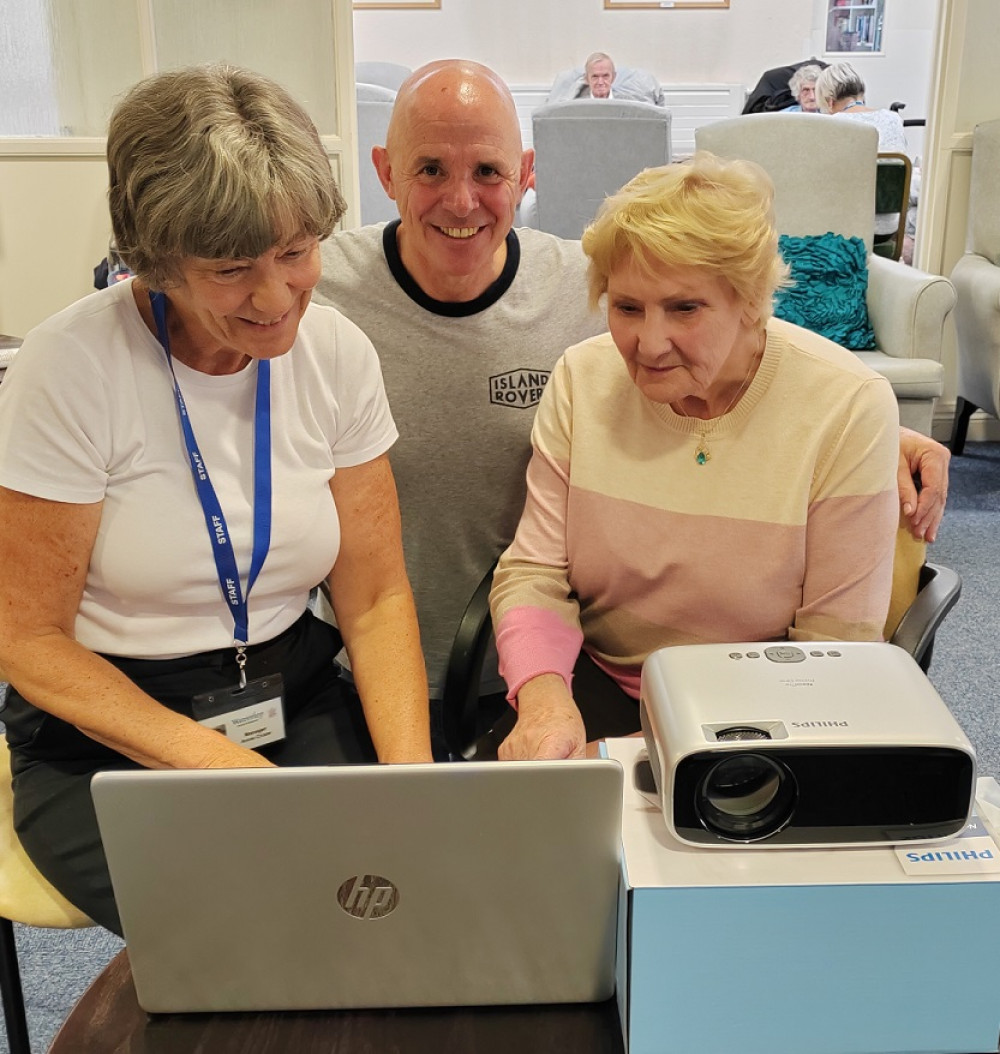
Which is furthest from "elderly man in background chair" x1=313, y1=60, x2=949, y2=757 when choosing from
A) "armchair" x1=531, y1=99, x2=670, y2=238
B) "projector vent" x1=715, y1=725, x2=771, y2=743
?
"armchair" x1=531, y1=99, x2=670, y2=238

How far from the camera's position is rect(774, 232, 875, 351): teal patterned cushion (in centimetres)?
388

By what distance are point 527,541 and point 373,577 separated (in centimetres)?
23

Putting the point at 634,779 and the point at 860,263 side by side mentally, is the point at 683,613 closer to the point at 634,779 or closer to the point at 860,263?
the point at 634,779

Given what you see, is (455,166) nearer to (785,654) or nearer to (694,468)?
(694,468)

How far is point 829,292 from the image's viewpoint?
390 centimetres

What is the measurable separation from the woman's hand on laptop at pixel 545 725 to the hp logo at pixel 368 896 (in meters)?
0.44

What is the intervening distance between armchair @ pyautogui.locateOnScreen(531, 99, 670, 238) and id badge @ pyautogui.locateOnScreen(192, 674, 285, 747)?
351cm

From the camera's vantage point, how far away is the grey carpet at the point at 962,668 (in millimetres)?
1842

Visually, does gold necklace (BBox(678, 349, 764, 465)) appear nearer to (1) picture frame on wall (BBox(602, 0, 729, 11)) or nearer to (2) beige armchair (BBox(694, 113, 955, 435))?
(2) beige armchair (BBox(694, 113, 955, 435))

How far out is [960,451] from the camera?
4.64 meters

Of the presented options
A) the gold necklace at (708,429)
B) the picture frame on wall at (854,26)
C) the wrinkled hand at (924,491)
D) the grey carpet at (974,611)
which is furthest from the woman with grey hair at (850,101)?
the gold necklace at (708,429)

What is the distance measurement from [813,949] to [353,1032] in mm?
355

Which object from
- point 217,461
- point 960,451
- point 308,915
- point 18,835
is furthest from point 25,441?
point 960,451

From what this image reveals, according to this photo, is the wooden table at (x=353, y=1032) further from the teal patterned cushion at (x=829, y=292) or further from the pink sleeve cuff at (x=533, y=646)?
the teal patterned cushion at (x=829, y=292)
